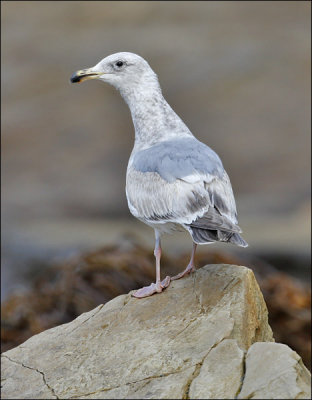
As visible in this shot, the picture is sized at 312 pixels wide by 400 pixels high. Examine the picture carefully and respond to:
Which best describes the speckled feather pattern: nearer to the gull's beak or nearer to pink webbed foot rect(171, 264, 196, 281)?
the gull's beak

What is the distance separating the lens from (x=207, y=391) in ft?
8.56

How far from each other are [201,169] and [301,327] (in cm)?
300

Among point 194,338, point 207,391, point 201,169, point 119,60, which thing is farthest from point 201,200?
point 119,60

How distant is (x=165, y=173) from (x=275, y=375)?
4.08 ft

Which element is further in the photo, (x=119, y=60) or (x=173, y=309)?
(x=119, y=60)

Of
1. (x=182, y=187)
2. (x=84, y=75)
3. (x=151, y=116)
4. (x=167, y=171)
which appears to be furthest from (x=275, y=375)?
(x=84, y=75)

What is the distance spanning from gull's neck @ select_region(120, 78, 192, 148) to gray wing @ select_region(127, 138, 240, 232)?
0.14 m

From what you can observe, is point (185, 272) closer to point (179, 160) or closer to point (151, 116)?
point (179, 160)

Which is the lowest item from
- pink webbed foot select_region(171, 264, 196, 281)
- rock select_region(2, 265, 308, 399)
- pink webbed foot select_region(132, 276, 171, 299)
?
rock select_region(2, 265, 308, 399)

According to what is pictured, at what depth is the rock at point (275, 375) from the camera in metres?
2.48

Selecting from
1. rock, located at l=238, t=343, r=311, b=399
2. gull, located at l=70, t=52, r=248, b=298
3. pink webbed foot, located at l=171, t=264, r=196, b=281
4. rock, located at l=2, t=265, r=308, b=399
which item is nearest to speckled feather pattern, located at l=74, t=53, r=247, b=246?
gull, located at l=70, t=52, r=248, b=298

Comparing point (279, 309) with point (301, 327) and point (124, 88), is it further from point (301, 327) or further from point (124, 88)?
point (124, 88)

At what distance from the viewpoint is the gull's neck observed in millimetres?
3844

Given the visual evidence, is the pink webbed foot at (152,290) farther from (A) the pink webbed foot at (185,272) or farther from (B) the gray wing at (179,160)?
(B) the gray wing at (179,160)
